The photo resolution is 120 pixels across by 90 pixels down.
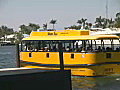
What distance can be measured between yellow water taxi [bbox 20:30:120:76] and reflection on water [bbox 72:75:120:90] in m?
0.36

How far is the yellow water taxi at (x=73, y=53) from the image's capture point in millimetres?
26250

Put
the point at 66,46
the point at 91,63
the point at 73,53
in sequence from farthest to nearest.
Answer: the point at 66,46, the point at 73,53, the point at 91,63

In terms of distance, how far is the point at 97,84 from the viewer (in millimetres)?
24875

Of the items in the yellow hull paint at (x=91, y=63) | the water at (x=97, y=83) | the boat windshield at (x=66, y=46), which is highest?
the boat windshield at (x=66, y=46)

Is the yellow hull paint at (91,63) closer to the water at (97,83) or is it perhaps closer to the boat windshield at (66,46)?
the water at (97,83)

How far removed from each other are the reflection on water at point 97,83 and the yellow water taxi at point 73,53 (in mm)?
361

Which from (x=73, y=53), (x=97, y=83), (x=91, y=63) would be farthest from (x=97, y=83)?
(x=73, y=53)

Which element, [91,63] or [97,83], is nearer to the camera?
[97,83]

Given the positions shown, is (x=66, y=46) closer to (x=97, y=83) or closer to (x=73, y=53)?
(x=73, y=53)

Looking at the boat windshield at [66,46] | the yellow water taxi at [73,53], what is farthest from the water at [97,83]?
the boat windshield at [66,46]

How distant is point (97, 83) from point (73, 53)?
2790 millimetres

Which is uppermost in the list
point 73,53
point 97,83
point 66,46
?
point 66,46

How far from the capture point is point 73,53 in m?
26.6

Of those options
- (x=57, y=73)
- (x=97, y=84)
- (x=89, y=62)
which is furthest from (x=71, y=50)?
(x=57, y=73)
